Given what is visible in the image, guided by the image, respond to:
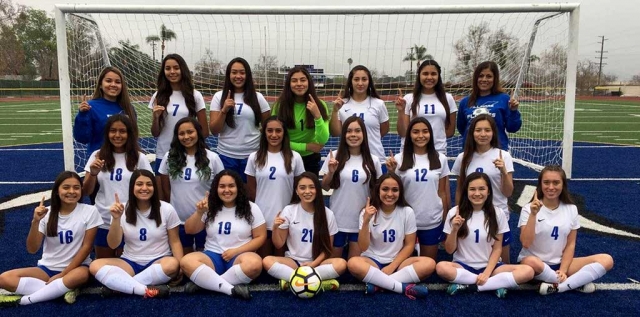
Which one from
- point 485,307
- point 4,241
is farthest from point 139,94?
point 485,307

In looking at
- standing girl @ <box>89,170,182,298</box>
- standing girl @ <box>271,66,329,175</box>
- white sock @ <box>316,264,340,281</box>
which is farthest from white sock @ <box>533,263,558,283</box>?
standing girl @ <box>89,170,182,298</box>

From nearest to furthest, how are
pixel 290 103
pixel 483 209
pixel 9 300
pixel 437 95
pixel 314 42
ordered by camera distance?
1. pixel 9 300
2. pixel 483 209
3. pixel 290 103
4. pixel 437 95
5. pixel 314 42

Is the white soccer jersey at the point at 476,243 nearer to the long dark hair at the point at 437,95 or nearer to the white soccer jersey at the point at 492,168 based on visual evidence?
the white soccer jersey at the point at 492,168

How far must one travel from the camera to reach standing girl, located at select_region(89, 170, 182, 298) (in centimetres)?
323

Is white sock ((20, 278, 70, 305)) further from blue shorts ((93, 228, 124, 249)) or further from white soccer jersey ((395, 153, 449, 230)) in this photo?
white soccer jersey ((395, 153, 449, 230))

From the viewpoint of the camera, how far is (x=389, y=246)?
11.5ft

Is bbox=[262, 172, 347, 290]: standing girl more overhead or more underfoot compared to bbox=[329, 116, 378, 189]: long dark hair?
more underfoot

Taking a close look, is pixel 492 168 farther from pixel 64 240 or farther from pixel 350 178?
pixel 64 240

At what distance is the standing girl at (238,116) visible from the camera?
3.97 m

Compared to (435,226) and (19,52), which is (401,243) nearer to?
(435,226)

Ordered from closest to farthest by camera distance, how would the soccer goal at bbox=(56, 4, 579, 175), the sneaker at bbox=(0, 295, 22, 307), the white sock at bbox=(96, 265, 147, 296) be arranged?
1. the sneaker at bbox=(0, 295, 22, 307)
2. the white sock at bbox=(96, 265, 147, 296)
3. the soccer goal at bbox=(56, 4, 579, 175)

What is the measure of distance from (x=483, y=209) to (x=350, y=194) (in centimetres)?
99

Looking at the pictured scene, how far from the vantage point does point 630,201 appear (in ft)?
19.6

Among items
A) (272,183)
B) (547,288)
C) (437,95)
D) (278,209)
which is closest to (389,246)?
(278,209)
